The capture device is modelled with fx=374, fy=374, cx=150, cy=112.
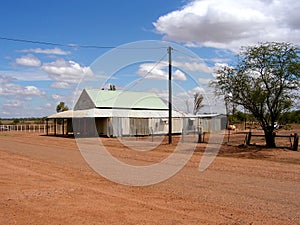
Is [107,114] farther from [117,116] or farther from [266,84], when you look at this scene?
[266,84]

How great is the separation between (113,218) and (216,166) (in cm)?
887

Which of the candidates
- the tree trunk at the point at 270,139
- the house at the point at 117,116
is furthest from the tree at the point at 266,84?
the house at the point at 117,116

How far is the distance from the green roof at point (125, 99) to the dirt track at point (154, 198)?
104 feet

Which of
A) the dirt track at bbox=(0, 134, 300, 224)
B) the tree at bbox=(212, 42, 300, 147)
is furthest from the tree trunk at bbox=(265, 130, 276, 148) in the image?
the dirt track at bbox=(0, 134, 300, 224)

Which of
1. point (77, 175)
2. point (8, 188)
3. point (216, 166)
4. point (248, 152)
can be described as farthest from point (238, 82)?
point (8, 188)

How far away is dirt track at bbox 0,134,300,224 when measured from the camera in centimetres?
695

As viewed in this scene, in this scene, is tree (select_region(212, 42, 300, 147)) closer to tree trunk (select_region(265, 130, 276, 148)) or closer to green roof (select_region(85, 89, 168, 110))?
tree trunk (select_region(265, 130, 276, 148))

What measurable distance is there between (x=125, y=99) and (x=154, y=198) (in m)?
40.3

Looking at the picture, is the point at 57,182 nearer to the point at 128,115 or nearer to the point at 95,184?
the point at 95,184

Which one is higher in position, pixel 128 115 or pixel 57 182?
pixel 128 115

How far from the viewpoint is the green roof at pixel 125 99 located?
4522 centimetres

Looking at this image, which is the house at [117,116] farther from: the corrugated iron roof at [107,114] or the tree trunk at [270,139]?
the tree trunk at [270,139]

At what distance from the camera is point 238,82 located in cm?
2392

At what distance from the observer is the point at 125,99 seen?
4869cm
